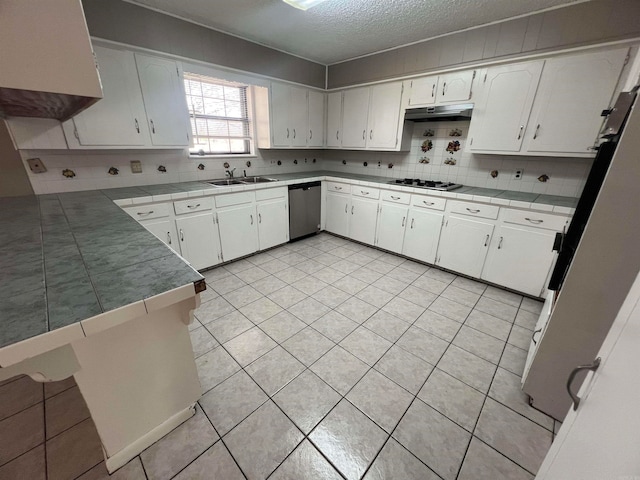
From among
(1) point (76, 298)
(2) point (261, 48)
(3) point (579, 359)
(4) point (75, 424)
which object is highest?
(2) point (261, 48)

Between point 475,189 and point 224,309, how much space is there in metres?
3.00

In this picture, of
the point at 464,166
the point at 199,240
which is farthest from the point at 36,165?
the point at 464,166

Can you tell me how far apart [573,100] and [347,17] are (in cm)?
220

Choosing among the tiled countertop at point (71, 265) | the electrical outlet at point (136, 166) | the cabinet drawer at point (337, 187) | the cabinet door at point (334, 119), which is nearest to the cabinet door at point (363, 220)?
the cabinet drawer at point (337, 187)

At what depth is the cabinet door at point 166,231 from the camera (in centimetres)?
246

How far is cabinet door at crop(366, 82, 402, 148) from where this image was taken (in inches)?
132

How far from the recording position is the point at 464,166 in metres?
3.19

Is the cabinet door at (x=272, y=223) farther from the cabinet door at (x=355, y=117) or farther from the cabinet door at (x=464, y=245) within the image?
the cabinet door at (x=464, y=245)

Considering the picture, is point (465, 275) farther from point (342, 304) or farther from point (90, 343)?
point (90, 343)

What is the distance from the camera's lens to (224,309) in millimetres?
2320

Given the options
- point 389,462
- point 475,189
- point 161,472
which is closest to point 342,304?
point 389,462

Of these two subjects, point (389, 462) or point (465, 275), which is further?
point (465, 275)

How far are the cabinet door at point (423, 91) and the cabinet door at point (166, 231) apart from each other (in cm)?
310

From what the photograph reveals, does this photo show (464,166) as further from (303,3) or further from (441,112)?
(303,3)
